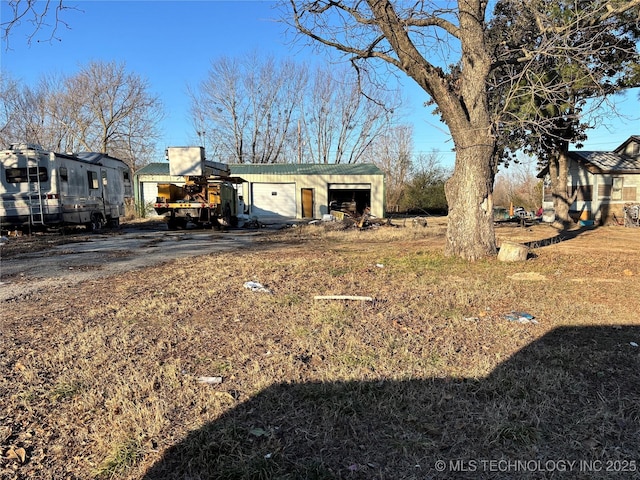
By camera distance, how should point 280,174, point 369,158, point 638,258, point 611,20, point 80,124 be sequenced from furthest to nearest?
1. point 369,158
2. point 80,124
3. point 280,174
4. point 611,20
5. point 638,258

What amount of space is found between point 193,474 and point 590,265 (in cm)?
815

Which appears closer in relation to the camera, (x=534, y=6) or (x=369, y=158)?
(x=534, y=6)

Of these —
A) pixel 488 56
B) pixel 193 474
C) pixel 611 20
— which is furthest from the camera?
pixel 611 20

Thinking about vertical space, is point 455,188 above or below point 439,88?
below

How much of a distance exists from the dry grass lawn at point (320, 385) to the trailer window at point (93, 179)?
1222 centimetres

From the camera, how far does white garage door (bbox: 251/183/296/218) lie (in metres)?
29.5

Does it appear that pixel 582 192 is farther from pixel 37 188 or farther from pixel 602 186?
pixel 37 188

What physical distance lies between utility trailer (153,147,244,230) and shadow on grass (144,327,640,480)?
50.4ft

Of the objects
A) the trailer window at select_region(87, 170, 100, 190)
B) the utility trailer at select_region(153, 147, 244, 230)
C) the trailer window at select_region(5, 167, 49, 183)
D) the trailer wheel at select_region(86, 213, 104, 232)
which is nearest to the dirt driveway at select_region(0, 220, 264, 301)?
the trailer window at select_region(5, 167, 49, 183)

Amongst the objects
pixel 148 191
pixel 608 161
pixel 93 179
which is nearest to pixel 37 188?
pixel 93 179

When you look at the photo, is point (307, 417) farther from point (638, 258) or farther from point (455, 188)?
point (638, 258)

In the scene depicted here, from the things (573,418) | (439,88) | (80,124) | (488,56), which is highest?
(80,124)

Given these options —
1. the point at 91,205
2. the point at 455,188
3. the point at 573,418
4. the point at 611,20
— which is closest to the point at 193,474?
the point at 573,418

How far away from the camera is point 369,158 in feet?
147
